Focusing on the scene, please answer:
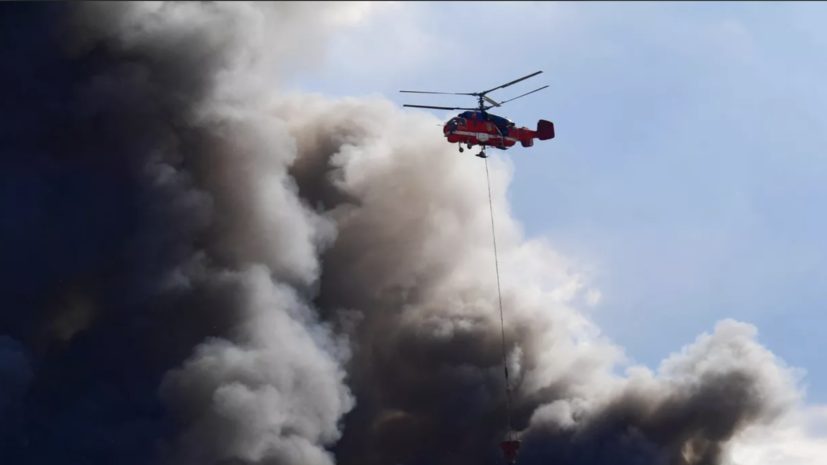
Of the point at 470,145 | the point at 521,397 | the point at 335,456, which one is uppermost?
the point at 470,145

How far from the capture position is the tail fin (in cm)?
5947

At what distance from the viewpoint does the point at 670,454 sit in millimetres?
69625

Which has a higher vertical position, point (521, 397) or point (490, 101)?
point (490, 101)

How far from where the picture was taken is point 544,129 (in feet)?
195

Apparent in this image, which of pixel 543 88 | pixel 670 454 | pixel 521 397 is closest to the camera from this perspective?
pixel 543 88

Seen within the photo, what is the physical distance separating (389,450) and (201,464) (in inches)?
694

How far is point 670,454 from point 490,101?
31.7 metres

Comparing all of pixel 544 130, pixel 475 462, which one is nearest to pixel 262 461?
pixel 475 462

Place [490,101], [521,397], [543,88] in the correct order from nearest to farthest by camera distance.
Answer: [543,88] < [490,101] < [521,397]

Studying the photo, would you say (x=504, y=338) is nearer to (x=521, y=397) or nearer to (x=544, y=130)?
A: (x=521, y=397)

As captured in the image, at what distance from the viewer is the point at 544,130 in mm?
59469

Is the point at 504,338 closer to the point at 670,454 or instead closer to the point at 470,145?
the point at 670,454

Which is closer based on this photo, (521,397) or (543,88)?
(543,88)

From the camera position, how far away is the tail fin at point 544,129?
195 ft
